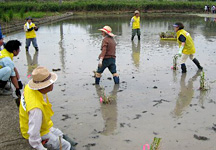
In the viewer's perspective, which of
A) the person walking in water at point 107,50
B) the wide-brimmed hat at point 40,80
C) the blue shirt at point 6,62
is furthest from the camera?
the person walking in water at point 107,50

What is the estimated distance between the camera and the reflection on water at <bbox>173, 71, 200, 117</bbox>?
5.45 metres

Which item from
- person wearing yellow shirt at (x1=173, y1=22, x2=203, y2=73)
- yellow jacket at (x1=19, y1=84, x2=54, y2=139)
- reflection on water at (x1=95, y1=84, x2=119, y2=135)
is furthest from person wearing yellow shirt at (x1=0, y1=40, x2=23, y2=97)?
person wearing yellow shirt at (x1=173, y1=22, x2=203, y2=73)

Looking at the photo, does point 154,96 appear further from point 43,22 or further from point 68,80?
point 43,22

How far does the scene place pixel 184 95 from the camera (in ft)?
20.5

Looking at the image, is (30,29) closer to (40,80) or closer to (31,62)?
(31,62)

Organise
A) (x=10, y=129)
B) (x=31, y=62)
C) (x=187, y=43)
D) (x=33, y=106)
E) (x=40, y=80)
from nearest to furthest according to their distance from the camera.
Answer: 1. (x=33, y=106)
2. (x=40, y=80)
3. (x=10, y=129)
4. (x=187, y=43)
5. (x=31, y=62)

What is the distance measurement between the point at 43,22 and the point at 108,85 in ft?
64.7

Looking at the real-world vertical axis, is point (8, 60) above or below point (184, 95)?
above

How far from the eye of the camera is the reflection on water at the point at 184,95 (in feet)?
17.9

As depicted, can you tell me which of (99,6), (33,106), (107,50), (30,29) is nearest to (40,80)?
(33,106)

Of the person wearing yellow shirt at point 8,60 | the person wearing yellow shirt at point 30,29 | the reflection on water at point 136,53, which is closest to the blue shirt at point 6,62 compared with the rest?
the person wearing yellow shirt at point 8,60

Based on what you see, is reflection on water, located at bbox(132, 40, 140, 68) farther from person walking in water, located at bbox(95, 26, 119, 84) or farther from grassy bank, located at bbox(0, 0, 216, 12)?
grassy bank, located at bbox(0, 0, 216, 12)

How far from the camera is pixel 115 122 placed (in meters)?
4.92

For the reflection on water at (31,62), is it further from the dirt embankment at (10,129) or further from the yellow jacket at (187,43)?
the yellow jacket at (187,43)
